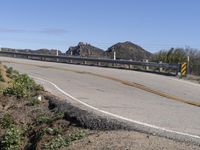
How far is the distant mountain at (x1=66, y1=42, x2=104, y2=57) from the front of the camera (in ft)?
185

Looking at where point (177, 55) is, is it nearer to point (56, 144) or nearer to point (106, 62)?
point (106, 62)

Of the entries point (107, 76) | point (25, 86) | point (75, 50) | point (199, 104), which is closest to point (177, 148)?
point (199, 104)

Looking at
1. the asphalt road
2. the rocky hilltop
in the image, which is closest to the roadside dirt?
the asphalt road

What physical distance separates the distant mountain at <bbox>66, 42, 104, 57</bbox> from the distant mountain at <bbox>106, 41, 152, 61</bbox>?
4.39 feet

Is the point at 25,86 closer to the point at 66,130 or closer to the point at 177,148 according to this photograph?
the point at 66,130

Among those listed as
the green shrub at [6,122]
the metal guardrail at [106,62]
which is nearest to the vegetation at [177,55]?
the metal guardrail at [106,62]

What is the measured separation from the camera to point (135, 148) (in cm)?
999

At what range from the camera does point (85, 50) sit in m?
57.4

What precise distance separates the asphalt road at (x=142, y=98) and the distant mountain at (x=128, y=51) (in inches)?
950

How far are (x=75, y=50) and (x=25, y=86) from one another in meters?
38.6

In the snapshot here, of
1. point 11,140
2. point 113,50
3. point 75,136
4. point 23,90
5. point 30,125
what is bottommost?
point 11,140

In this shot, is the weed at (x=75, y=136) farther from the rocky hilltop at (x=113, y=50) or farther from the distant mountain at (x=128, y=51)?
the rocky hilltop at (x=113, y=50)

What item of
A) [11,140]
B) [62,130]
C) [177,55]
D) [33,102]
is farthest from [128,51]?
[62,130]

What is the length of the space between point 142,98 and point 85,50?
125ft
